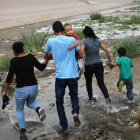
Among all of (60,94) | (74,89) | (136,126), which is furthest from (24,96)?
(136,126)

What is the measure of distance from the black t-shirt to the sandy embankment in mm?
23596

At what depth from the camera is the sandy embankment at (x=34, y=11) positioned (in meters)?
32.2

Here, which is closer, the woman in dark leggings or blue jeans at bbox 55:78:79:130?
blue jeans at bbox 55:78:79:130

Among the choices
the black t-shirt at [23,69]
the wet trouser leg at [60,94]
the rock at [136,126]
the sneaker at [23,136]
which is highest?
the black t-shirt at [23,69]

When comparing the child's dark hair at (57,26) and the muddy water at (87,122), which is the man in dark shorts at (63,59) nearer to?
the child's dark hair at (57,26)

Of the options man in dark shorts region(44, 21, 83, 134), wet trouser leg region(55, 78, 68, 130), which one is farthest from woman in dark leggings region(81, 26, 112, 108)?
wet trouser leg region(55, 78, 68, 130)

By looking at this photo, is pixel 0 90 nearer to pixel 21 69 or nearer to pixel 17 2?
pixel 21 69

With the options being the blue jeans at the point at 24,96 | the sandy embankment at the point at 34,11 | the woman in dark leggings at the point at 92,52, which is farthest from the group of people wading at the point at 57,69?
the sandy embankment at the point at 34,11

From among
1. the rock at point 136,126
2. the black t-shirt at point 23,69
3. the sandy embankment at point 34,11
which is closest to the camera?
the black t-shirt at point 23,69

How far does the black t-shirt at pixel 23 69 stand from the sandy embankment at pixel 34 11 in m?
23.6

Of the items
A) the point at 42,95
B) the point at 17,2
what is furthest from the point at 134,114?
the point at 17,2

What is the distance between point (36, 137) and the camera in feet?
17.7

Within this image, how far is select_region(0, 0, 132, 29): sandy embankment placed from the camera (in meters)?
32.2

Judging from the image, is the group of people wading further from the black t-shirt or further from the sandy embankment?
the sandy embankment
